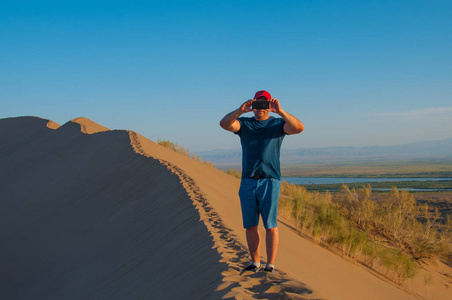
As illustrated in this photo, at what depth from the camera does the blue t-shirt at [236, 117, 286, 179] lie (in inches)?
154

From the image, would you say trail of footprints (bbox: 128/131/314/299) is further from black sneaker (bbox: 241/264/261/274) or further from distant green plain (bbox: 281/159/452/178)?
distant green plain (bbox: 281/159/452/178)

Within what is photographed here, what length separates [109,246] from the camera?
774 centimetres

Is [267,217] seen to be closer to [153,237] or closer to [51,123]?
[153,237]

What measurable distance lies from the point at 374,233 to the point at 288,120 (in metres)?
7.87

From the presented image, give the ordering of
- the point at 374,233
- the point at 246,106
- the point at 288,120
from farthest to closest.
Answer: the point at 374,233 < the point at 246,106 < the point at 288,120

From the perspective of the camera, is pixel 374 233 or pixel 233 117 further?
pixel 374 233

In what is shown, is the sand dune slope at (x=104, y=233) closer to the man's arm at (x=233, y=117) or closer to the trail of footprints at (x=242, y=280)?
the trail of footprints at (x=242, y=280)

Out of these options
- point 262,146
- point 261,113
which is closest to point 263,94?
point 261,113

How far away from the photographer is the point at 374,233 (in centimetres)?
1048

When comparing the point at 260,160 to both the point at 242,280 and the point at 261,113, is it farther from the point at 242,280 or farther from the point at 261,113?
the point at 242,280

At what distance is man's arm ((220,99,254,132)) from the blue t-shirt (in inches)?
6.3

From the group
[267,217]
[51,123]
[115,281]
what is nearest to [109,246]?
[115,281]

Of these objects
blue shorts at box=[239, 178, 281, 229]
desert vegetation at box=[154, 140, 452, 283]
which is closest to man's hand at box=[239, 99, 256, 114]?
blue shorts at box=[239, 178, 281, 229]

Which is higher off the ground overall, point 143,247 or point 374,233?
point 143,247
